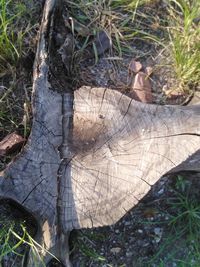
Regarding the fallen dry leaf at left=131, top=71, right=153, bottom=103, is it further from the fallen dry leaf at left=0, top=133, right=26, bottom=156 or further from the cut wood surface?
the fallen dry leaf at left=0, top=133, right=26, bottom=156

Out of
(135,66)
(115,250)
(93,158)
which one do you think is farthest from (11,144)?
(135,66)

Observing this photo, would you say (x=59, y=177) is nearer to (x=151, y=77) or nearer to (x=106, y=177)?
(x=106, y=177)

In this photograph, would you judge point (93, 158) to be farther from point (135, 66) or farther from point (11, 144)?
point (135, 66)

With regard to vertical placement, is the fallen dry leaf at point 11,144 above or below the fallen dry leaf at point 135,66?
below

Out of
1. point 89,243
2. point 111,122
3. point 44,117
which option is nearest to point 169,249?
point 89,243

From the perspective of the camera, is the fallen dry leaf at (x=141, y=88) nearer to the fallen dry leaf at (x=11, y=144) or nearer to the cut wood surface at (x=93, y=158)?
the cut wood surface at (x=93, y=158)

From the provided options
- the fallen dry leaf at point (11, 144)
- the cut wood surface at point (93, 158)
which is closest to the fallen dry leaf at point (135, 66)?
the cut wood surface at point (93, 158)
